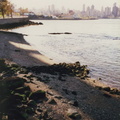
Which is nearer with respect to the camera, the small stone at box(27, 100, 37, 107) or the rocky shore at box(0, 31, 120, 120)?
the rocky shore at box(0, 31, 120, 120)

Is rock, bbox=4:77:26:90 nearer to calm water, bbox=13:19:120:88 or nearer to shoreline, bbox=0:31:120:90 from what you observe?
shoreline, bbox=0:31:120:90

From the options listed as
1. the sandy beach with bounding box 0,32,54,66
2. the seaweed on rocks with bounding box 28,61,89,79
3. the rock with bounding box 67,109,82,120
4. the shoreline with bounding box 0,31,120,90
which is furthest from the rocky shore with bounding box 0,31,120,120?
the sandy beach with bounding box 0,32,54,66

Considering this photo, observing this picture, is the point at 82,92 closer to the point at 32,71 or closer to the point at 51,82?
the point at 51,82

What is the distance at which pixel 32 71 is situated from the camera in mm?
13125

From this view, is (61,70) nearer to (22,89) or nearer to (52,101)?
(22,89)

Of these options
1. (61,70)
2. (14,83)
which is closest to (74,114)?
(14,83)

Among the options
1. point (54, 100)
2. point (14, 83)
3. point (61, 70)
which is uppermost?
point (14, 83)

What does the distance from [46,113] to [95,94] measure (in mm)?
3907

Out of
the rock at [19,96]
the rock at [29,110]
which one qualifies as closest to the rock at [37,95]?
the rock at [19,96]

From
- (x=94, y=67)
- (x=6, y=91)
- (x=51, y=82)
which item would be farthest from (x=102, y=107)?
(x=94, y=67)

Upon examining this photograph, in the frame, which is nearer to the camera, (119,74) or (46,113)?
(46,113)

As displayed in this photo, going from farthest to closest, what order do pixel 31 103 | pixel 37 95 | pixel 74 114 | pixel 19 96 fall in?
pixel 37 95
pixel 19 96
pixel 31 103
pixel 74 114

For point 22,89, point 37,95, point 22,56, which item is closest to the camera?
point 37,95

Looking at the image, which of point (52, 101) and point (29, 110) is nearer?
point (29, 110)
